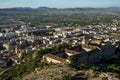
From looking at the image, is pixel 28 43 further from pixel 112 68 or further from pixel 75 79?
pixel 75 79

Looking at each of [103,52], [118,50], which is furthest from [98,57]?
[118,50]

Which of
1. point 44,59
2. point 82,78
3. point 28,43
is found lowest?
point 28,43

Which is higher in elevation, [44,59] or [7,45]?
[44,59]

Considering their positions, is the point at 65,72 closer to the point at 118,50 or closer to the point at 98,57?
the point at 98,57

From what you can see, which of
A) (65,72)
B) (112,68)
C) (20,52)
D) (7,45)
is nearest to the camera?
(65,72)

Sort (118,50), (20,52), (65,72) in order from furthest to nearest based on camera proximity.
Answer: (20,52), (118,50), (65,72)

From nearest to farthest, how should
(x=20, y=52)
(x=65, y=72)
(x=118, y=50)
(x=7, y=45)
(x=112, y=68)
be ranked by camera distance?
(x=65, y=72) → (x=112, y=68) → (x=118, y=50) → (x=20, y=52) → (x=7, y=45)

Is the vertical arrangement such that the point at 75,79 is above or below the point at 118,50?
above

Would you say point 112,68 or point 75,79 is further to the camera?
point 112,68

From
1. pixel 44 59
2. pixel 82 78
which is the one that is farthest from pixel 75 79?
pixel 44 59
